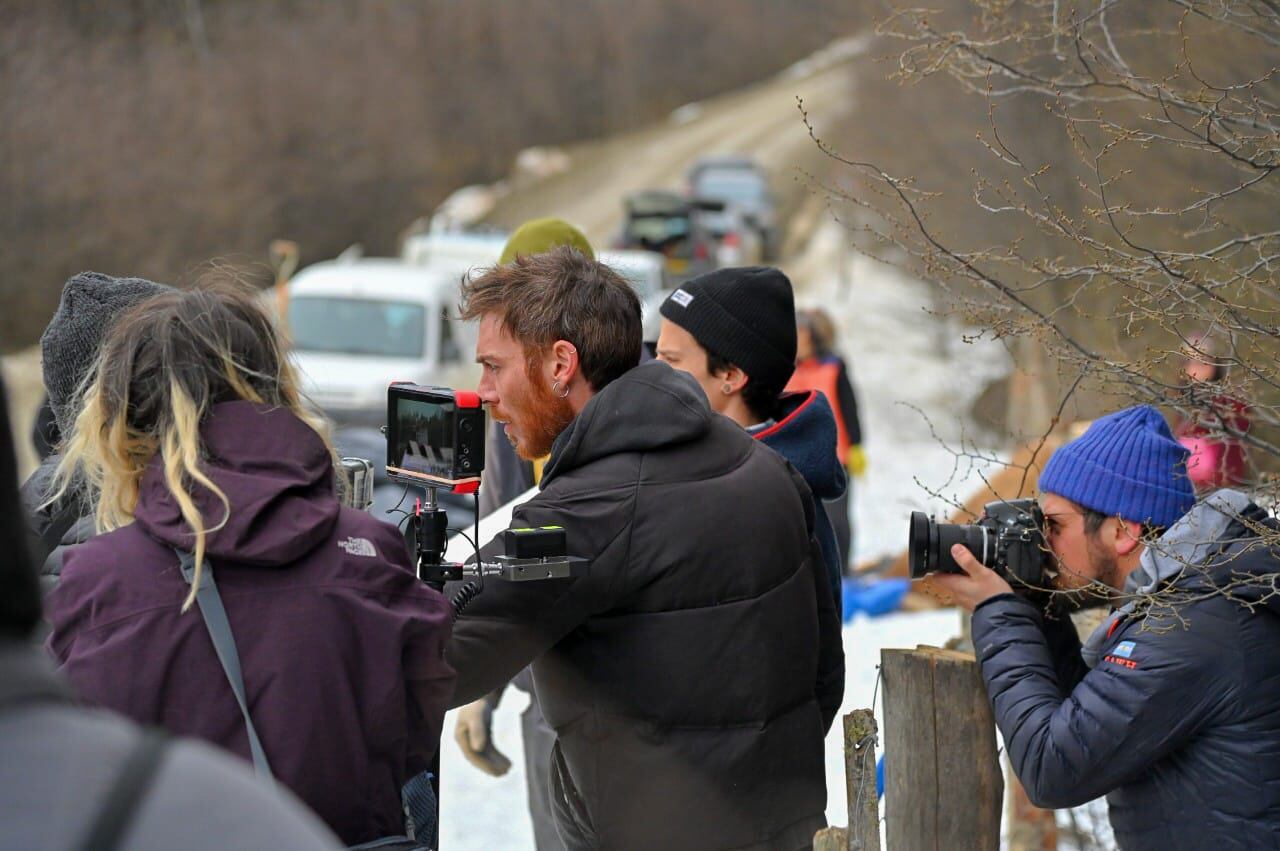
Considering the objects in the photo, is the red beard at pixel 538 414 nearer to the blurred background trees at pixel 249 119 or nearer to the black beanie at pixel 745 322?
the black beanie at pixel 745 322

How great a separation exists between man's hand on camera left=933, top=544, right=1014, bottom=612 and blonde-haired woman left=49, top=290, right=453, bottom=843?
4.55 ft

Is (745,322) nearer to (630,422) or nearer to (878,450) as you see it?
(630,422)

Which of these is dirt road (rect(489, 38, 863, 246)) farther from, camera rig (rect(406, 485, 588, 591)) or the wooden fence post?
camera rig (rect(406, 485, 588, 591))

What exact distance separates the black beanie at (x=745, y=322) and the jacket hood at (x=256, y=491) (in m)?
1.64

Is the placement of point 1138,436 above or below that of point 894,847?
above

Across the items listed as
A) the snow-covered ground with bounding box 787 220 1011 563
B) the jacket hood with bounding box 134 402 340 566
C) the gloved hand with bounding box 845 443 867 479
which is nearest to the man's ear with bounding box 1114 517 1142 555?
the jacket hood with bounding box 134 402 340 566

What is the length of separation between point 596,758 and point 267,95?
89.8ft

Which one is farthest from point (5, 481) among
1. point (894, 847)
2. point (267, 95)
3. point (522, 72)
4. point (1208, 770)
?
point (522, 72)

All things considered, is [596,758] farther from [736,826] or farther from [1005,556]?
[1005,556]

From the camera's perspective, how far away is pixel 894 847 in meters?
3.43

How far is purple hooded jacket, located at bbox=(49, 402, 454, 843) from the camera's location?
2029 millimetres

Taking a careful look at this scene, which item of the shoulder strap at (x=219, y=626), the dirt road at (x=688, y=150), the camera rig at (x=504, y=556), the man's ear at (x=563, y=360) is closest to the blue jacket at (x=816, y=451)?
the man's ear at (x=563, y=360)

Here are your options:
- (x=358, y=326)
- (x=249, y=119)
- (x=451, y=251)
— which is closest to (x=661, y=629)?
(x=358, y=326)

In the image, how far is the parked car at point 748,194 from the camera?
3272cm
